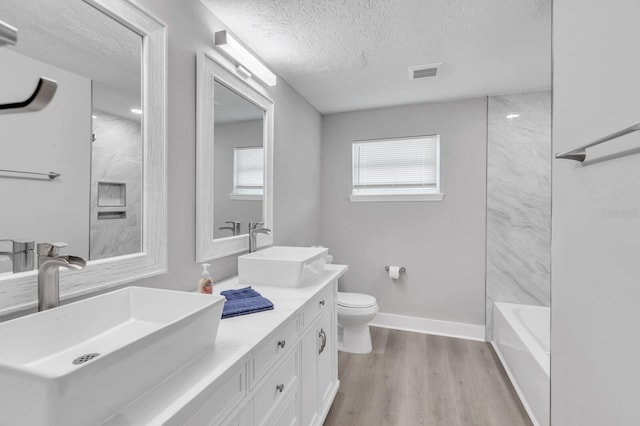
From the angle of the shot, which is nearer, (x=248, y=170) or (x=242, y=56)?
(x=242, y=56)

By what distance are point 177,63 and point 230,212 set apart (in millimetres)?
846

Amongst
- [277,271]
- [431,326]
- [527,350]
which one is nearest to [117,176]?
[277,271]

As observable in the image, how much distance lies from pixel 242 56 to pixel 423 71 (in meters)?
1.42

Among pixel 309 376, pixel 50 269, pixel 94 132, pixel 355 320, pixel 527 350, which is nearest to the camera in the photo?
pixel 50 269

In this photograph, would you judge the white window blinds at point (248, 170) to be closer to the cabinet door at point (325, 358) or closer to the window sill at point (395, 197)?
the cabinet door at point (325, 358)

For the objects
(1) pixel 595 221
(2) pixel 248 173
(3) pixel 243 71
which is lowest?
(1) pixel 595 221

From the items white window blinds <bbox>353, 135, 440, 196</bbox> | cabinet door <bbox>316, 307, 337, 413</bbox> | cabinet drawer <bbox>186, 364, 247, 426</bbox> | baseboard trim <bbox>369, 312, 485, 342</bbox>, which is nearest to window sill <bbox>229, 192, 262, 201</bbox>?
cabinet door <bbox>316, 307, 337, 413</bbox>

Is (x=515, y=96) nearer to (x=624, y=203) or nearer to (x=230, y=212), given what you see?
(x=624, y=203)

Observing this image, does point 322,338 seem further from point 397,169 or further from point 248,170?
point 397,169

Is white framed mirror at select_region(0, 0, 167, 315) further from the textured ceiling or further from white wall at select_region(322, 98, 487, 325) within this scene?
white wall at select_region(322, 98, 487, 325)

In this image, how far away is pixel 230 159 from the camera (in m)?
1.90

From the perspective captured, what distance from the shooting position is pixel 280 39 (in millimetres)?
1973

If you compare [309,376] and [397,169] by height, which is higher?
[397,169]

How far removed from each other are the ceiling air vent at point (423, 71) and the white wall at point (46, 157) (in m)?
2.12
